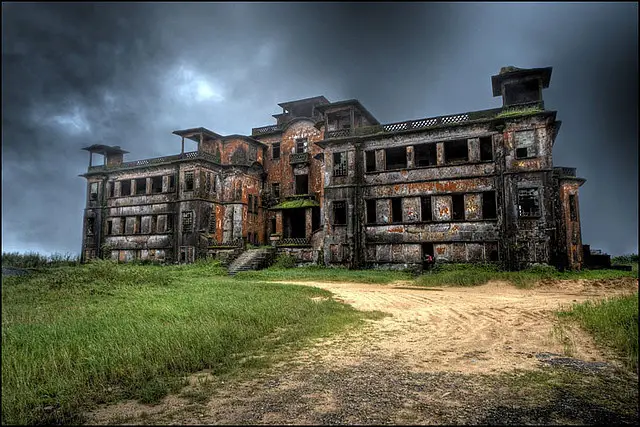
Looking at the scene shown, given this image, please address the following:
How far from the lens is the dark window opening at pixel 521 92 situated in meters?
23.5

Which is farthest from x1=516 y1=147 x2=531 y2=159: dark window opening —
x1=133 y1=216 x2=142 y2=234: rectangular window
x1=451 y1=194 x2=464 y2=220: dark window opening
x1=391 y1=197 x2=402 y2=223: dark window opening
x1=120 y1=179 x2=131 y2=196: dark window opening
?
x1=120 y1=179 x2=131 y2=196: dark window opening

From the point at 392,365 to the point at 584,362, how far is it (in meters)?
2.92

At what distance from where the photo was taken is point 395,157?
2858 centimetres

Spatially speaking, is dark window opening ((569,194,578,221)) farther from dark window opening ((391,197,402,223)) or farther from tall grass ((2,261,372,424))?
tall grass ((2,261,372,424))

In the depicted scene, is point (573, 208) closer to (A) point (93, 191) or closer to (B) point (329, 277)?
(B) point (329, 277)

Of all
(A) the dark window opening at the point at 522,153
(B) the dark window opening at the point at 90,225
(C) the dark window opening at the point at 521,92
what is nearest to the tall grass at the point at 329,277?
(A) the dark window opening at the point at 522,153

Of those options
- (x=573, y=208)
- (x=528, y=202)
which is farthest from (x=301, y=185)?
(x=573, y=208)

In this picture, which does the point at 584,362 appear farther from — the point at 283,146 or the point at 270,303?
the point at 283,146

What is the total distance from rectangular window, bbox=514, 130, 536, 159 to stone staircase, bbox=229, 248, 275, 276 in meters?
16.9

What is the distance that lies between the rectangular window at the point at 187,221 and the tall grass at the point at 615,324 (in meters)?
27.6

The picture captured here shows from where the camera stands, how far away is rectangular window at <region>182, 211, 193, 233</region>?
1257 inches

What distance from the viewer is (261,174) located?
119ft

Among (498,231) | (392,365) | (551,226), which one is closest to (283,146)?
(498,231)

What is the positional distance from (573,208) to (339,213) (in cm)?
1673
